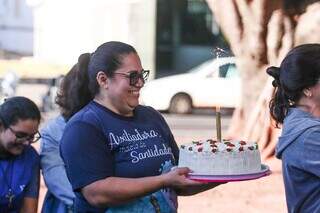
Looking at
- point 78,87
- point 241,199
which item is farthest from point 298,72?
point 241,199

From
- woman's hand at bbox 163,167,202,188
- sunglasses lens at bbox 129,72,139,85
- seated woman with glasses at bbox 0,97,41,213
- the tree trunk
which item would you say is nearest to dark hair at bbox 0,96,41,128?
seated woman with glasses at bbox 0,97,41,213

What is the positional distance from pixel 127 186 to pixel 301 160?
0.64m

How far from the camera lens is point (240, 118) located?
12945 millimetres

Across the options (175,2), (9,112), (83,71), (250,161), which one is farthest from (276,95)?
(175,2)

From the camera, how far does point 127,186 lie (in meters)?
3.08

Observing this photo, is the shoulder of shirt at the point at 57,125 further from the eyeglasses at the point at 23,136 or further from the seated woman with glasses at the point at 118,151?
the seated woman with glasses at the point at 118,151

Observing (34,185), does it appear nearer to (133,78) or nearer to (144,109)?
(144,109)

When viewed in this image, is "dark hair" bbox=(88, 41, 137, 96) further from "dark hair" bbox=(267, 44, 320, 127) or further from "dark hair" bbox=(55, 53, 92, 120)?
"dark hair" bbox=(55, 53, 92, 120)

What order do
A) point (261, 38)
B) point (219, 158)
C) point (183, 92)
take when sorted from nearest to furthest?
point (219, 158)
point (261, 38)
point (183, 92)

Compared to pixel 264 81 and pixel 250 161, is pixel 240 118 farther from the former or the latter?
pixel 250 161

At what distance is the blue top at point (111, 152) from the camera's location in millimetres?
3129

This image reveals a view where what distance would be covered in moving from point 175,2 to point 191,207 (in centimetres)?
2485

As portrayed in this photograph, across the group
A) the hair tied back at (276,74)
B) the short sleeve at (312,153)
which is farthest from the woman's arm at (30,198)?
the short sleeve at (312,153)

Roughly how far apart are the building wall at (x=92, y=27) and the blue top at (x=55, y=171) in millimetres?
21546
